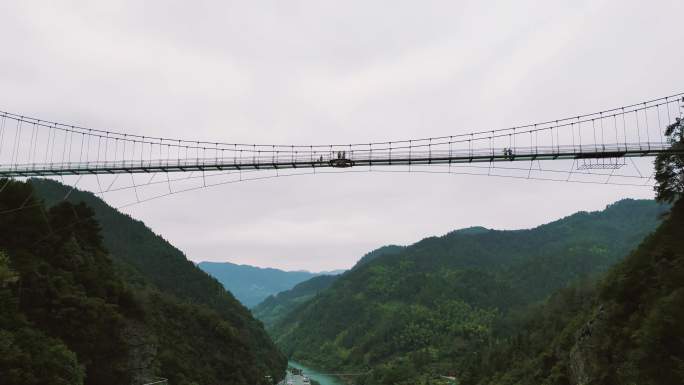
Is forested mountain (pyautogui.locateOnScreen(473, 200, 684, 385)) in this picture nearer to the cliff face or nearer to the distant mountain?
the cliff face

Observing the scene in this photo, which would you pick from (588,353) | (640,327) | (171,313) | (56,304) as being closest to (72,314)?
(56,304)

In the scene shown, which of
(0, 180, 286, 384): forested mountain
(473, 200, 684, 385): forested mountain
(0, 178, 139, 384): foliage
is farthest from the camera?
(0, 180, 286, 384): forested mountain

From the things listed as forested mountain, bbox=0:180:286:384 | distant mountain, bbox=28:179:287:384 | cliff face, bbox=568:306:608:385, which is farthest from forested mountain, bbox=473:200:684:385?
distant mountain, bbox=28:179:287:384

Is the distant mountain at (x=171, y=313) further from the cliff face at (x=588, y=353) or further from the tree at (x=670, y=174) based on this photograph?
the tree at (x=670, y=174)

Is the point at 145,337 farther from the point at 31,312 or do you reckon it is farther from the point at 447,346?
the point at 447,346

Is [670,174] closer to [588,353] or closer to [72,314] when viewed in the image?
[588,353]

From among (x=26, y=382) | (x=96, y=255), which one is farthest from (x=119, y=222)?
(x=26, y=382)

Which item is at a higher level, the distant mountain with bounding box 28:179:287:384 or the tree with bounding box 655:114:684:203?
the tree with bounding box 655:114:684:203

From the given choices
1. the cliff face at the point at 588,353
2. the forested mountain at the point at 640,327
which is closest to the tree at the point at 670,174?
the forested mountain at the point at 640,327
